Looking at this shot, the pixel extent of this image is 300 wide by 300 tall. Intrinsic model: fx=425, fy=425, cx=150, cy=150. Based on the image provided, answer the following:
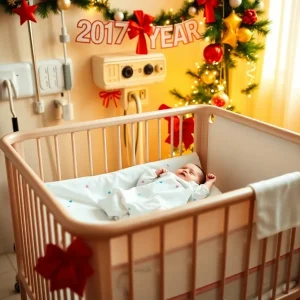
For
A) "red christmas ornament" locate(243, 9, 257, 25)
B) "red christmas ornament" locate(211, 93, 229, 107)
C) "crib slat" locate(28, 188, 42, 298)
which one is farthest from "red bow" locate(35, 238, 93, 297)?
"red christmas ornament" locate(243, 9, 257, 25)

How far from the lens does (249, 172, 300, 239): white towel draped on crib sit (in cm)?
105

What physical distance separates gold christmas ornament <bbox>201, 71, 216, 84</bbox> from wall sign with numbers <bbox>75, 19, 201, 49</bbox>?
0.53 feet

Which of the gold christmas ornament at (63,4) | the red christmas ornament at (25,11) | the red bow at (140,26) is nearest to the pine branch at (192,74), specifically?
the red bow at (140,26)

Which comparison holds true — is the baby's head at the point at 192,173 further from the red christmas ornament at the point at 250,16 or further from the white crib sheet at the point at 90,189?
the red christmas ornament at the point at 250,16

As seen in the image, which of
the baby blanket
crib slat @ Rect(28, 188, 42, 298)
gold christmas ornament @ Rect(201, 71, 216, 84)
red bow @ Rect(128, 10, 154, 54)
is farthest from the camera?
gold christmas ornament @ Rect(201, 71, 216, 84)

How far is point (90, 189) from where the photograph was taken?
1.50m

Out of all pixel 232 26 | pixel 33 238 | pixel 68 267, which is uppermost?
pixel 232 26

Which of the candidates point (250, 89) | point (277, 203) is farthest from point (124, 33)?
point (277, 203)

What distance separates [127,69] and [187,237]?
2.89 ft

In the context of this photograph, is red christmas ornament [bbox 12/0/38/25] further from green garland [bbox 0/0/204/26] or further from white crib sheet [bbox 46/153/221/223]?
white crib sheet [bbox 46/153/221/223]

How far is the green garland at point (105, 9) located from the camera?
1510 mm

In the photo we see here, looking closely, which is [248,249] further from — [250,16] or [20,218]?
[250,16]

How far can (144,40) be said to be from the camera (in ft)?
5.63

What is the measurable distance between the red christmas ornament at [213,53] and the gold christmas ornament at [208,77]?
134mm
